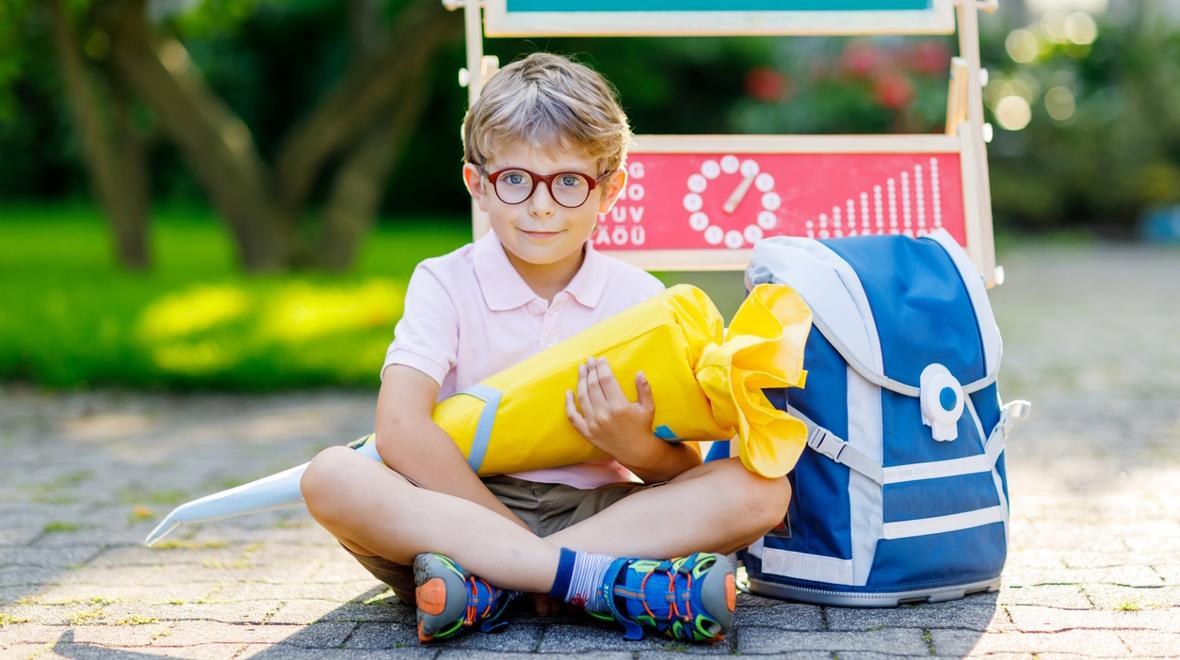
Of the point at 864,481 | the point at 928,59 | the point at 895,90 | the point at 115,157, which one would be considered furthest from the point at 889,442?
the point at 928,59

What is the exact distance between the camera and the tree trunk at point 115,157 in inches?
279

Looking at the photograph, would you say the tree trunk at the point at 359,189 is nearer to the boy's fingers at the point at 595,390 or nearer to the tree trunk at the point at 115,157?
the tree trunk at the point at 115,157

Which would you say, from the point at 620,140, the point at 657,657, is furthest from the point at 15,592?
→ the point at 620,140

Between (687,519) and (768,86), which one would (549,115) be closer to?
(687,519)

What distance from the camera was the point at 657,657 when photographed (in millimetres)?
1877

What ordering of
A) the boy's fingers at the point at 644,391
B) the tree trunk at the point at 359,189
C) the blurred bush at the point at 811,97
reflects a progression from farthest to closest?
the blurred bush at the point at 811,97, the tree trunk at the point at 359,189, the boy's fingers at the point at 644,391

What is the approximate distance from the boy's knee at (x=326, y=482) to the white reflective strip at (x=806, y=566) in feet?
2.41

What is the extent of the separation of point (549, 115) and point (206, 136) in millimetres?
5443

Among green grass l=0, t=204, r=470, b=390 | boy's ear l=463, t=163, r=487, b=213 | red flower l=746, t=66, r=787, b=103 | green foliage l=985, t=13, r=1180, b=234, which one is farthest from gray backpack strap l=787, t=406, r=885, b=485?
green foliage l=985, t=13, r=1180, b=234

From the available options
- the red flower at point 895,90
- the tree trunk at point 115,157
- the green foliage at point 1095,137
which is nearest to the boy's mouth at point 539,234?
the tree trunk at point 115,157

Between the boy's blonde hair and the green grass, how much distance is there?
2.55 metres

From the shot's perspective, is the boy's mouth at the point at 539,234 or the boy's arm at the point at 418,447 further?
the boy's mouth at the point at 539,234

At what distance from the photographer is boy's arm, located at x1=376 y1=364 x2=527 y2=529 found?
2.05 m

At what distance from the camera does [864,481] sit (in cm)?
208
